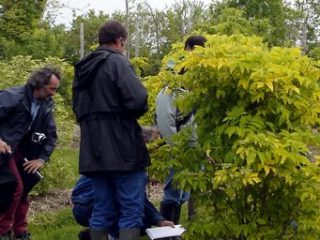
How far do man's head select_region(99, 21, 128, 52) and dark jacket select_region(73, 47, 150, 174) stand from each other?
3.9 inches

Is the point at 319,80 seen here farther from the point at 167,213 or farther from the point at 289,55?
the point at 167,213

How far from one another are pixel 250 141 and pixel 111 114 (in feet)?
4.40

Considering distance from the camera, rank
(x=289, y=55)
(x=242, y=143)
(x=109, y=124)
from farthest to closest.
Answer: (x=109, y=124) < (x=289, y=55) < (x=242, y=143)

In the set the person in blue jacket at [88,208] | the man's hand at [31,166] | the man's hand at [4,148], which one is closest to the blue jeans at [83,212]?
the person in blue jacket at [88,208]

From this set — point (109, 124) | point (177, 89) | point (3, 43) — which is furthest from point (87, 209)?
point (3, 43)

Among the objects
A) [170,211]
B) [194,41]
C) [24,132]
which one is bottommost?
[170,211]

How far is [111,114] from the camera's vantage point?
15.9 feet

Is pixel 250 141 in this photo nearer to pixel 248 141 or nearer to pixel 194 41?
pixel 248 141

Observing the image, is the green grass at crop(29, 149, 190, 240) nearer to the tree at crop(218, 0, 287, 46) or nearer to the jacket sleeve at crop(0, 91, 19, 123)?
the jacket sleeve at crop(0, 91, 19, 123)

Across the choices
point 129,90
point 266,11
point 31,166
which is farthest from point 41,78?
point 266,11

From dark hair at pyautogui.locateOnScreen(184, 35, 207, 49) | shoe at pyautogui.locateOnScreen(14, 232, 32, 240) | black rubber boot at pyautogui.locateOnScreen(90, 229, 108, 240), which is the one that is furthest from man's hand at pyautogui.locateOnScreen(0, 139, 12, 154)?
dark hair at pyautogui.locateOnScreen(184, 35, 207, 49)

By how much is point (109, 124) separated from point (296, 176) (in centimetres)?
143

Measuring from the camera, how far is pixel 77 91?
504cm

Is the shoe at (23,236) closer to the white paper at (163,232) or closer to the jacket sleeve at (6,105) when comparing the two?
the jacket sleeve at (6,105)
